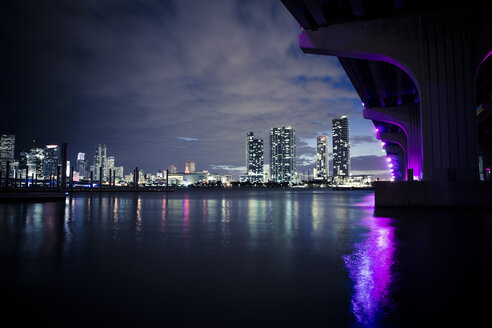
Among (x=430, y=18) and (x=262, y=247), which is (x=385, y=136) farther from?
(x=262, y=247)

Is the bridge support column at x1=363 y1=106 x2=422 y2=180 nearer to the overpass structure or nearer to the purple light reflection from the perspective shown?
the overpass structure

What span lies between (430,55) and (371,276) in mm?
18200

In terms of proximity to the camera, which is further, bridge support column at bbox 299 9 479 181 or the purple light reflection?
bridge support column at bbox 299 9 479 181

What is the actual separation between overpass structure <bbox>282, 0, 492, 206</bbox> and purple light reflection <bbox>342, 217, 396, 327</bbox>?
458 inches

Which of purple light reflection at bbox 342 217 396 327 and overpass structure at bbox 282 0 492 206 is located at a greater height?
overpass structure at bbox 282 0 492 206

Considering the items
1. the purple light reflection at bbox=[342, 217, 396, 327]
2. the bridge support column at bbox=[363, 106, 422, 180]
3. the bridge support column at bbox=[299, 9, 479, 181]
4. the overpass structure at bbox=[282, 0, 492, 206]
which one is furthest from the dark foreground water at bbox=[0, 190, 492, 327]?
the bridge support column at bbox=[363, 106, 422, 180]

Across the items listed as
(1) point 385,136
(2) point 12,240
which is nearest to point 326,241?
(2) point 12,240

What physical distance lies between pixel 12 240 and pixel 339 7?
19.8m

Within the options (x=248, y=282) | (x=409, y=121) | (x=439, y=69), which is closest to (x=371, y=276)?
(x=248, y=282)

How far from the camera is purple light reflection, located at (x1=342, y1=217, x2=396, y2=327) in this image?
160 inches

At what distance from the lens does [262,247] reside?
344 inches

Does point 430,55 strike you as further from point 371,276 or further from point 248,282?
point 248,282

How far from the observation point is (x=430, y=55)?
63.7ft

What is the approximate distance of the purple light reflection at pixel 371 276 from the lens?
4.06 meters
